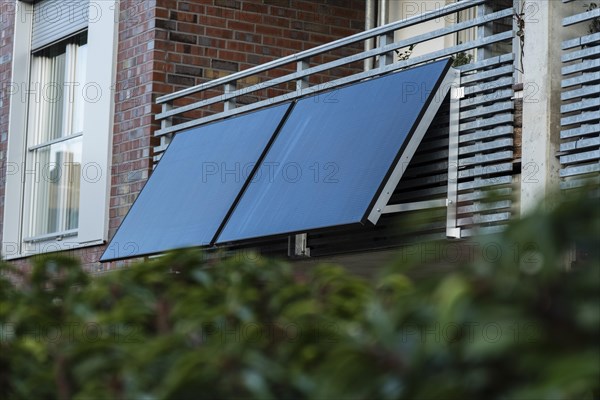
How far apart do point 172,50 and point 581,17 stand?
5.36 m

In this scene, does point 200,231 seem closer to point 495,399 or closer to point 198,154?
point 198,154

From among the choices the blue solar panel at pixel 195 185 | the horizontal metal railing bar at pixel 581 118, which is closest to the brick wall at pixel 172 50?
the blue solar panel at pixel 195 185

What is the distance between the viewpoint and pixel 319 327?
1.80 meters

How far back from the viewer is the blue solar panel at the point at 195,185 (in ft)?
32.4

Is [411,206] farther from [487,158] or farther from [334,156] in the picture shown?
[334,156]

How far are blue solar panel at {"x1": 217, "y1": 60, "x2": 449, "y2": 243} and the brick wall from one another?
7.78 feet

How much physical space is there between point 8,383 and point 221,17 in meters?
10.2

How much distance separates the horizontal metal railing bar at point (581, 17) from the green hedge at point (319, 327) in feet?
17.1

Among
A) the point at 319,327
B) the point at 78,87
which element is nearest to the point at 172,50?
the point at 78,87

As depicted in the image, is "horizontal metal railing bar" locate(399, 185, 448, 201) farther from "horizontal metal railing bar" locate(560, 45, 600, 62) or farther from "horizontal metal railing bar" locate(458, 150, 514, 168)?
"horizontal metal railing bar" locate(560, 45, 600, 62)

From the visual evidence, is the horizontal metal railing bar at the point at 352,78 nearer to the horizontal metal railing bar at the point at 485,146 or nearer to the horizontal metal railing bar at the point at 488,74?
the horizontal metal railing bar at the point at 488,74

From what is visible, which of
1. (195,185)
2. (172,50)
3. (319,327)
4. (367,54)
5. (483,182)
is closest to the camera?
(319,327)

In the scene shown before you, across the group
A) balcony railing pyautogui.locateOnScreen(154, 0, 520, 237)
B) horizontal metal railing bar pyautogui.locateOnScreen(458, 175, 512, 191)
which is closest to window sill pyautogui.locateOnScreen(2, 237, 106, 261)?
balcony railing pyautogui.locateOnScreen(154, 0, 520, 237)

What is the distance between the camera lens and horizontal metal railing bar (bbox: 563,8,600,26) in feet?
23.3
